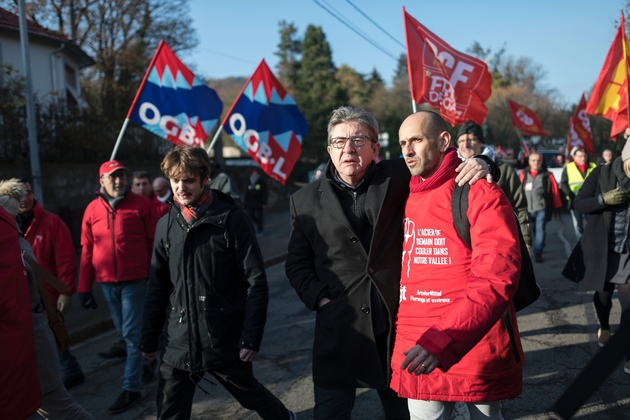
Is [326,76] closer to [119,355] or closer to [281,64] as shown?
[281,64]

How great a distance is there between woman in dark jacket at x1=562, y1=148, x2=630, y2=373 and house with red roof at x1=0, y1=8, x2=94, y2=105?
17.0 meters

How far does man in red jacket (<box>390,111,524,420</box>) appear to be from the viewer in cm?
204

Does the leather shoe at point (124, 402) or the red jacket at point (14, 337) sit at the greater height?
the red jacket at point (14, 337)

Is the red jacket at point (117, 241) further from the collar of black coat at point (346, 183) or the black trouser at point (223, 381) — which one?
the collar of black coat at point (346, 183)

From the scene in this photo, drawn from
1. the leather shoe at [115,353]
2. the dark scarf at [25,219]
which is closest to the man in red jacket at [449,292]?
the dark scarf at [25,219]

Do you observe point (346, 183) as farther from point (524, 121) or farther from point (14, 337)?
point (524, 121)

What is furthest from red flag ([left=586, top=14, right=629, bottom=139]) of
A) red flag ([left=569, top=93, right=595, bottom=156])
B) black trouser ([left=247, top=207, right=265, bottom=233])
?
black trouser ([left=247, top=207, right=265, bottom=233])

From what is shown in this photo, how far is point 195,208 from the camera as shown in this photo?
3324mm

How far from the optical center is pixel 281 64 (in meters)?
59.3

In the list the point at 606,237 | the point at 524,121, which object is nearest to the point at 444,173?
the point at 606,237

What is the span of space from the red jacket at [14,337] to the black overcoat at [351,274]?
1.36 meters

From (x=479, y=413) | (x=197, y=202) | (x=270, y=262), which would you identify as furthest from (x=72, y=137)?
(x=479, y=413)

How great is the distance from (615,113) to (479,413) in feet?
23.6

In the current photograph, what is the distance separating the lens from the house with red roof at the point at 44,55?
18969mm
